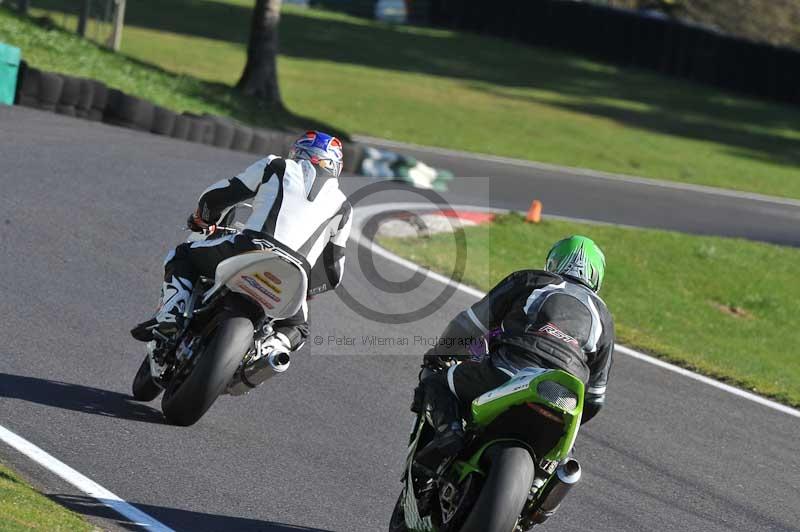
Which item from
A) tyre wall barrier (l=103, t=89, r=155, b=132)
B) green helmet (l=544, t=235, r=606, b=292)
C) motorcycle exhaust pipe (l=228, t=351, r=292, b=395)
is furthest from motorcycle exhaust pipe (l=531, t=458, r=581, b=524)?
tyre wall barrier (l=103, t=89, r=155, b=132)

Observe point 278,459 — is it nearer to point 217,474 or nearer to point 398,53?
point 217,474

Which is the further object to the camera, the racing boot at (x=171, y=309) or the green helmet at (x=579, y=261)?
the racing boot at (x=171, y=309)

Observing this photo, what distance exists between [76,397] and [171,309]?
81 centimetres

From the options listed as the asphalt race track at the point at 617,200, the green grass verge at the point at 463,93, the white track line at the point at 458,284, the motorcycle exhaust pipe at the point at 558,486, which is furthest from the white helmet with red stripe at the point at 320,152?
the green grass verge at the point at 463,93

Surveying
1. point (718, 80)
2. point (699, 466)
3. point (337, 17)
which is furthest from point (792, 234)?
point (337, 17)

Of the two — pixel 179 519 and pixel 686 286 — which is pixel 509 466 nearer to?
pixel 179 519

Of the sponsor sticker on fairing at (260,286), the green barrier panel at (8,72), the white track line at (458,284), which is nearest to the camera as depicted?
the sponsor sticker on fairing at (260,286)

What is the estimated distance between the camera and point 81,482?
6.04 m

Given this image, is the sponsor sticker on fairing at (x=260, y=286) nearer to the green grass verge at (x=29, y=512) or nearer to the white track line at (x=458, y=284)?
the green grass verge at (x=29, y=512)

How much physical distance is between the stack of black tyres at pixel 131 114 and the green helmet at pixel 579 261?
37.1 feet

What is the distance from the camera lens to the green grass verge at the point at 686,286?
11.5 m

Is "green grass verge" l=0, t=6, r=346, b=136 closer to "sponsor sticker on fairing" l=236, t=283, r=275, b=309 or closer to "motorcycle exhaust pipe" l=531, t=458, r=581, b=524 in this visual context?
"sponsor sticker on fairing" l=236, t=283, r=275, b=309

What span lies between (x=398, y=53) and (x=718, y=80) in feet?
34.8

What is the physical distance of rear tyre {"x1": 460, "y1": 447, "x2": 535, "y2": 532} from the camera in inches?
202
